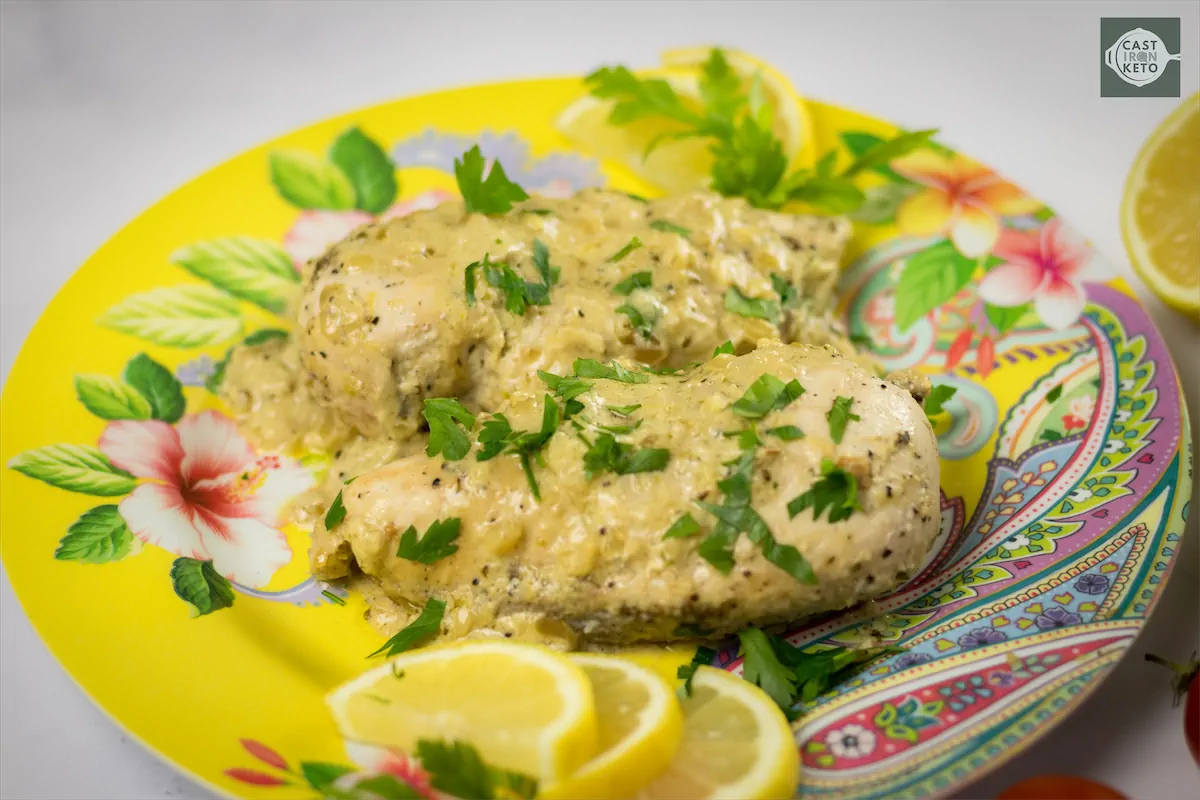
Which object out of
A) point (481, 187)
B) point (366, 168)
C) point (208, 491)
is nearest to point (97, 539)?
point (208, 491)

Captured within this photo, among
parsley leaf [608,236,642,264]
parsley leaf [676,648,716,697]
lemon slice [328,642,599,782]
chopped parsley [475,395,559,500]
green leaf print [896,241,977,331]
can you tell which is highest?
parsley leaf [608,236,642,264]

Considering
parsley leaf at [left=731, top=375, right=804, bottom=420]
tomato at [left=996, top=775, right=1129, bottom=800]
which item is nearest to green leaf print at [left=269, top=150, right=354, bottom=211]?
parsley leaf at [left=731, top=375, right=804, bottom=420]

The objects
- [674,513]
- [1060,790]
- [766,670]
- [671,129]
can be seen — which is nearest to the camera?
[1060,790]

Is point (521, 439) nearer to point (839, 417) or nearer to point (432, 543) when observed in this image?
point (432, 543)

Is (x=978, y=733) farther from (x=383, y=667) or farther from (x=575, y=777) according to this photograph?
(x=383, y=667)

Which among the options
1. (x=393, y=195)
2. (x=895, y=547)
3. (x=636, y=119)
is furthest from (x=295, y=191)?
(x=895, y=547)

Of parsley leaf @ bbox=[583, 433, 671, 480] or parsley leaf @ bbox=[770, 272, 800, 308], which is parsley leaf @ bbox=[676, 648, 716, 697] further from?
parsley leaf @ bbox=[770, 272, 800, 308]
